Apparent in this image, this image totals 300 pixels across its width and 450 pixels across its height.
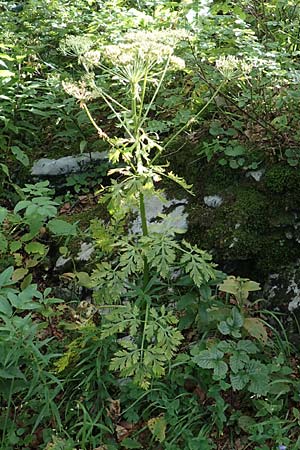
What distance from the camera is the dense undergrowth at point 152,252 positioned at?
2.23m

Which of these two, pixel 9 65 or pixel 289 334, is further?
pixel 9 65

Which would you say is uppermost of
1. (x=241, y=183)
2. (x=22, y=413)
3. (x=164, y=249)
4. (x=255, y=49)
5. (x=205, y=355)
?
(x=255, y=49)

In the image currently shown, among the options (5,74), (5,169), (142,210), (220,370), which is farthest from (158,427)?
(5,74)

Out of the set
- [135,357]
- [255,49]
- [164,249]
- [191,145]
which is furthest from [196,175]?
[135,357]

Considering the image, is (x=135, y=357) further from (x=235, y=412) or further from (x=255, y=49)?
(x=255, y=49)

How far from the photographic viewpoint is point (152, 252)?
7.25ft

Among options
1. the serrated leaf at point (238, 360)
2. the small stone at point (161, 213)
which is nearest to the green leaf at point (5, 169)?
the small stone at point (161, 213)

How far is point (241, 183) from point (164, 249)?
1086mm

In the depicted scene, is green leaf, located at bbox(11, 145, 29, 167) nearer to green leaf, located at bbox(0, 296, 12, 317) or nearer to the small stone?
the small stone

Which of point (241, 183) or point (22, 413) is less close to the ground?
point (241, 183)

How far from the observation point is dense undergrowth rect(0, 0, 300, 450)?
2.23m

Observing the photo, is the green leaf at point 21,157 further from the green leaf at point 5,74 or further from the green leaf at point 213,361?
the green leaf at point 213,361

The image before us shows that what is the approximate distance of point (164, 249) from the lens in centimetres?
223

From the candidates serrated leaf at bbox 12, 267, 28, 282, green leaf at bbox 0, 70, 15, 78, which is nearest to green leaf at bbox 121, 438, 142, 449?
serrated leaf at bbox 12, 267, 28, 282
